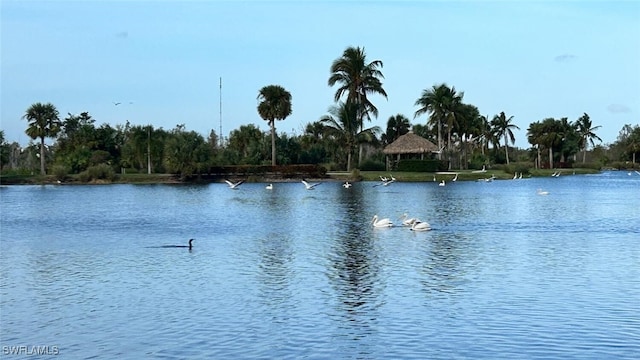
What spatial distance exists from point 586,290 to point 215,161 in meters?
74.0

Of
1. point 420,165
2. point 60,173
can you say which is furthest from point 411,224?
point 60,173

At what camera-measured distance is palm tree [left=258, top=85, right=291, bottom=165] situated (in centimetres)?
8925

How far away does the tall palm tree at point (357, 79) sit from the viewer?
92.7 metres

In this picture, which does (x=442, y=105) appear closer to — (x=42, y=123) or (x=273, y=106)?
(x=273, y=106)

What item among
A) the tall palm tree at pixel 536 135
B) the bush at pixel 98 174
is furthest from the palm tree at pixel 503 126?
the bush at pixel 98 174

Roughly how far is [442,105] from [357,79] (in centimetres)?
1131

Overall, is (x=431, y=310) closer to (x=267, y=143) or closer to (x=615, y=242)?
(x=615, y=242)

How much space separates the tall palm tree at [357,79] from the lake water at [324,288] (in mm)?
51969

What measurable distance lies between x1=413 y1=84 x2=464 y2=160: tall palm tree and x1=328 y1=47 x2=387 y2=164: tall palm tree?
7966mm

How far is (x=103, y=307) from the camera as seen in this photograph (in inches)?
734

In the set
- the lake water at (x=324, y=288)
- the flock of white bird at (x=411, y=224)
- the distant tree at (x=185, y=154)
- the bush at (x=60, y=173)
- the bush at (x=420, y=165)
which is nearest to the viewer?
the lake water at (x=324, y=288)

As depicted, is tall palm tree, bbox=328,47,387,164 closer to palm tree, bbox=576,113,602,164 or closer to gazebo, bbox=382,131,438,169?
gazebo, bbox=382,131,438,169

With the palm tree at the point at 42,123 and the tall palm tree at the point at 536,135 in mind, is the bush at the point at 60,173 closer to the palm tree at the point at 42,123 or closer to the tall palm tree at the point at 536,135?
the palm tree at the point at 42,123

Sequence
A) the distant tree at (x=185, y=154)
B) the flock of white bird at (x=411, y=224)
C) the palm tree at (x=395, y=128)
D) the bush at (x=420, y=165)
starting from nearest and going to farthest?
the flock of white bird at (x=411, y=224)
the distant tree at (x=185, y=154)
the bush at (x=420, y=165)
the palm tree at (x=395, y=128)
